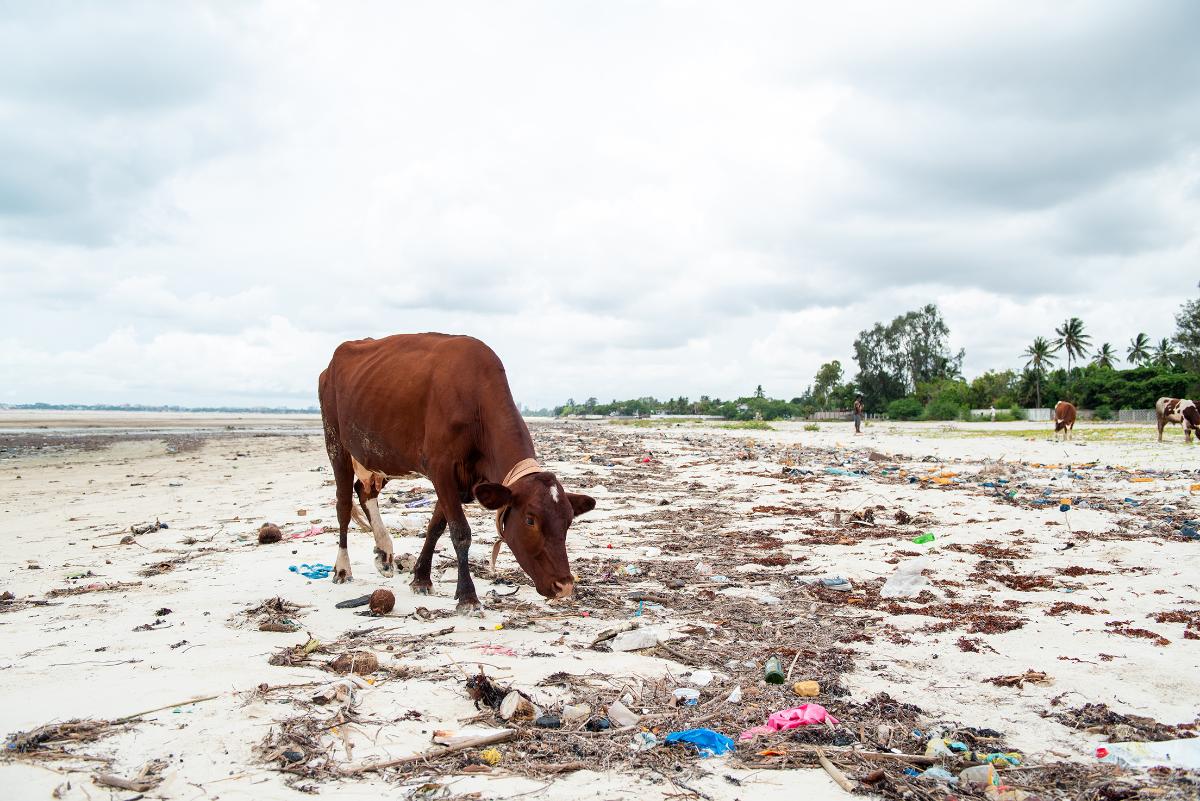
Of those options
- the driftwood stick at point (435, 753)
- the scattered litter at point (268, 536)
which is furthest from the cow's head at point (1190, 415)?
the driftwood stick at point (435, 753)

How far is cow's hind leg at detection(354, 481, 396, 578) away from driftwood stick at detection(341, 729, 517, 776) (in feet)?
15.0

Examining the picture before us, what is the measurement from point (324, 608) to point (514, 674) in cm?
266

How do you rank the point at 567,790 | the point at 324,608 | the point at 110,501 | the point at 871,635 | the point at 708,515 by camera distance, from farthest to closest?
the point at 110,501 < the point at 708,515 < the point at 324,608 < the point at 871,635 < the point at 567,790

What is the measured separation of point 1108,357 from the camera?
100 meters

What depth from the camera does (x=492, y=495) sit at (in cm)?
546

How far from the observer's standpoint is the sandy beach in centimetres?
325

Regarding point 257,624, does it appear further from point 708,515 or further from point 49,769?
point 708,515

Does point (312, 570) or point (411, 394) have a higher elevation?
point (411, 394)

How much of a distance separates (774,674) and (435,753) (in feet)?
6.99

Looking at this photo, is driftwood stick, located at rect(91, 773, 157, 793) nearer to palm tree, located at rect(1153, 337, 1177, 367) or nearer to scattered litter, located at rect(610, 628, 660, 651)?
scattered litter, located at rect(610, 628, 660, 651)

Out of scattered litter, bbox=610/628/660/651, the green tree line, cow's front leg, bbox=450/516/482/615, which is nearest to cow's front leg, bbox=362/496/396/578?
cow's front leg, bbox=450/516/482/615

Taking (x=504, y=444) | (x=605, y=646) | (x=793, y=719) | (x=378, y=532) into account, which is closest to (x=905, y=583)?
(x=605, y=646)

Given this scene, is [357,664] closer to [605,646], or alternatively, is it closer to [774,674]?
[605,646]

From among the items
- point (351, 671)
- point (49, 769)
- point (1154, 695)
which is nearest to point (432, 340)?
point (351, 671)
